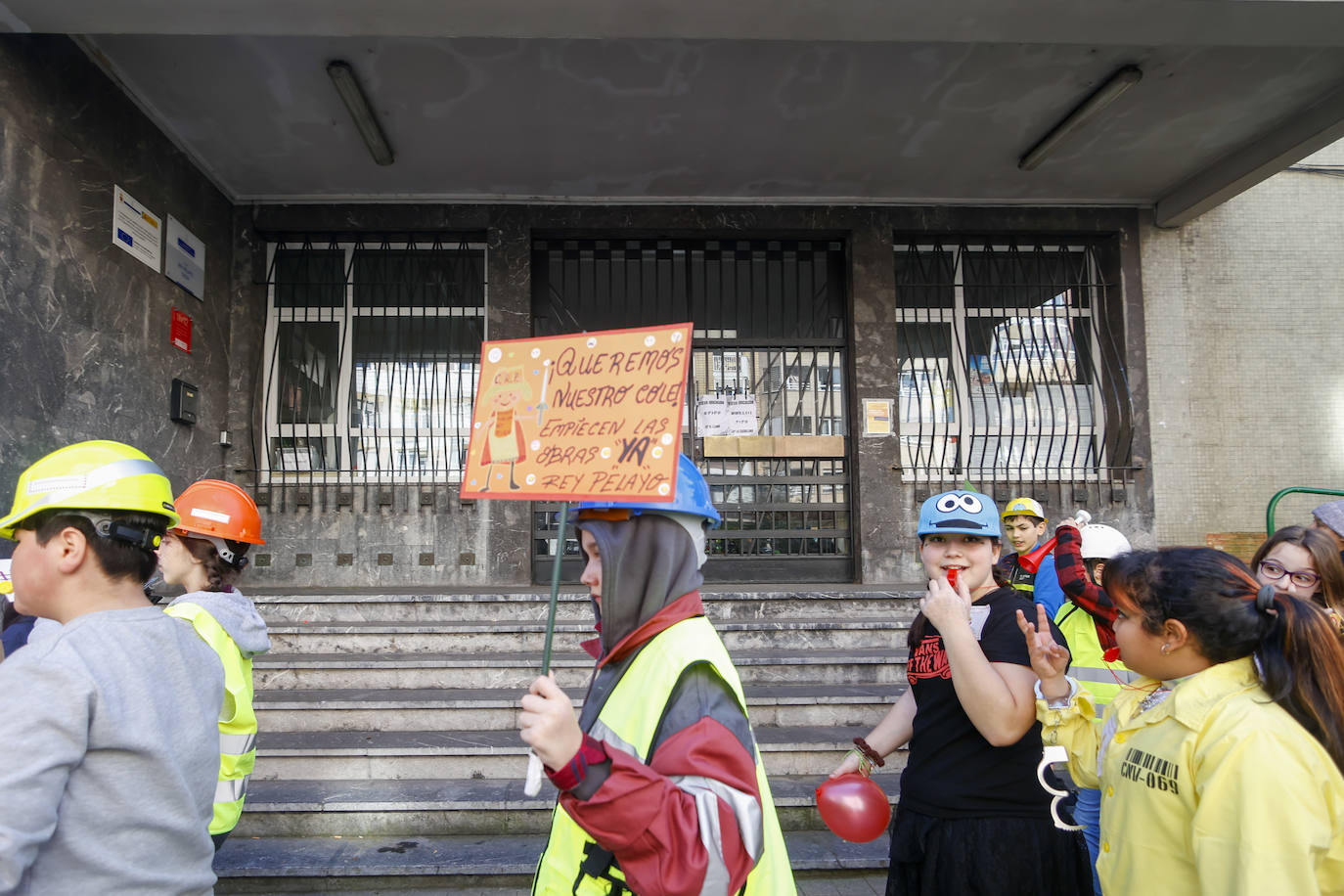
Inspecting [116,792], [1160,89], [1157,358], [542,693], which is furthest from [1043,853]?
[1157,358]

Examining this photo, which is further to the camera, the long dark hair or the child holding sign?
the long dark hair

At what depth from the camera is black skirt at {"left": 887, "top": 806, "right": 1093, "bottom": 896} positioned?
81.4 inches

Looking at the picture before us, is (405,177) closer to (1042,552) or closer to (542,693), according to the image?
(1042,552)

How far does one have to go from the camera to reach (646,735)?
137cm

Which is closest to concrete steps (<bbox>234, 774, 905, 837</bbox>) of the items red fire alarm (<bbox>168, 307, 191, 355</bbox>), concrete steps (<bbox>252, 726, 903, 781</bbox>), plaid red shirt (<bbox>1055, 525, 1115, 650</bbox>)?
concrete steps (<bbox>252, 726, 903, 781</bbox>)

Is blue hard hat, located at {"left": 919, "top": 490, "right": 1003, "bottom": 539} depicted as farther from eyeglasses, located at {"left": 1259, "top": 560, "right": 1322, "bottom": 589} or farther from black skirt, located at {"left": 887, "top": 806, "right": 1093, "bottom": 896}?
eyeglasses, located at {"left": 1259, "top": 560, "right": 1322, "bottom": 589}

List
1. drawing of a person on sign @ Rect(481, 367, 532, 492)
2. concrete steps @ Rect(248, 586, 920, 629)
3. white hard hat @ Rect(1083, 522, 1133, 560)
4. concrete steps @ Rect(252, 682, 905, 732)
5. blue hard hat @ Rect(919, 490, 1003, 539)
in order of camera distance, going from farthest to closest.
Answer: concrete steps @ Rect(248, 586, 920, 629) < concrete steps @ Rect(252, 682, 905, 732) < white hard hat @ Rect(1083, 522, 1133, 560) < blue hard hat @ Rect(919, 490, 1003, 539) < drawing of a person on sign @ Rect(481, 367, 532, 492)

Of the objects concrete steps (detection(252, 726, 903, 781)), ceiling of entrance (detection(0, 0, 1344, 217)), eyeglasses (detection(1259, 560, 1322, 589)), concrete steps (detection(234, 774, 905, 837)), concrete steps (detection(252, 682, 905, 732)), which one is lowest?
concrete steps (detection(234, 774, 905, 837))

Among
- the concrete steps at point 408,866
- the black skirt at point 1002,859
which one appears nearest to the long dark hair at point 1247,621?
the black skirt at point 1002,859

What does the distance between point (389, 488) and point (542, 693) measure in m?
6.07

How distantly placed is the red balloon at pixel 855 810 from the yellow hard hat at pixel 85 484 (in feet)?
6.44

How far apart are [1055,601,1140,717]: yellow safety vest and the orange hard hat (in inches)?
118

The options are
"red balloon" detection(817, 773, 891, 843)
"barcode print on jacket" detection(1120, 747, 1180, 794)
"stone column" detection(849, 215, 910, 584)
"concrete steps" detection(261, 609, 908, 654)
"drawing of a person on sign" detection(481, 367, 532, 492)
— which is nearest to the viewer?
"barcode print on jacket" detection(1120, 747, 1180, 794)

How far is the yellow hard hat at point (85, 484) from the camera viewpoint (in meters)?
1.56
